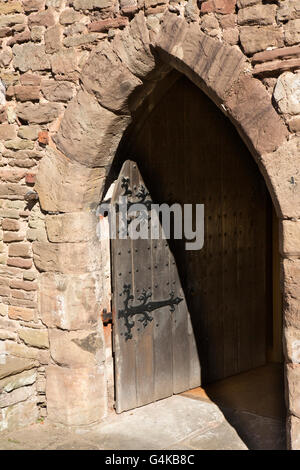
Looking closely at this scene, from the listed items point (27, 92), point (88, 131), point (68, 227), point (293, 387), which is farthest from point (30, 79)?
point (293, 387)

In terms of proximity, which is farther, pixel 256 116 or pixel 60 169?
pixel 60 169

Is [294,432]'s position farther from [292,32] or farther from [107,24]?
[107,24]

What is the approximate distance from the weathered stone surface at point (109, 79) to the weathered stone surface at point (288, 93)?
42.3 inches

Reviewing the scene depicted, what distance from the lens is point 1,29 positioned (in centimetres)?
456

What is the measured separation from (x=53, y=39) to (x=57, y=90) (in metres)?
0.36

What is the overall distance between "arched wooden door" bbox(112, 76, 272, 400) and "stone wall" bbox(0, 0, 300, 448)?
0.49 m

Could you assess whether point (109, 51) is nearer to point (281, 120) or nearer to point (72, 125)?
point (72, 125)

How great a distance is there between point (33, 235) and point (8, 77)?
3.87ft

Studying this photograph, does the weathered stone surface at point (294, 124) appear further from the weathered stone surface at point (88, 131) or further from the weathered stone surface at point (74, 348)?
the weathered stone surface at point (74, 348)

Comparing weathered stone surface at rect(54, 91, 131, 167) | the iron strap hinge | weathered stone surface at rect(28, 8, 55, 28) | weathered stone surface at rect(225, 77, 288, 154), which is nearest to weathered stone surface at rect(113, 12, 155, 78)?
weathered stone surface at rect(54, 91, 131, 167)

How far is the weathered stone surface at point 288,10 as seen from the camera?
3.29 meters

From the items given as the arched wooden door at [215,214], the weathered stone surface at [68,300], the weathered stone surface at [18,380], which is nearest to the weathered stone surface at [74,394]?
the weathered stone surface at [18,380]

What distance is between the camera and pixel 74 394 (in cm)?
455

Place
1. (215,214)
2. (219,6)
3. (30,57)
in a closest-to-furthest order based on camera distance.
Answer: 1. (219,6)
2. (30,57)
3. (215,214)
